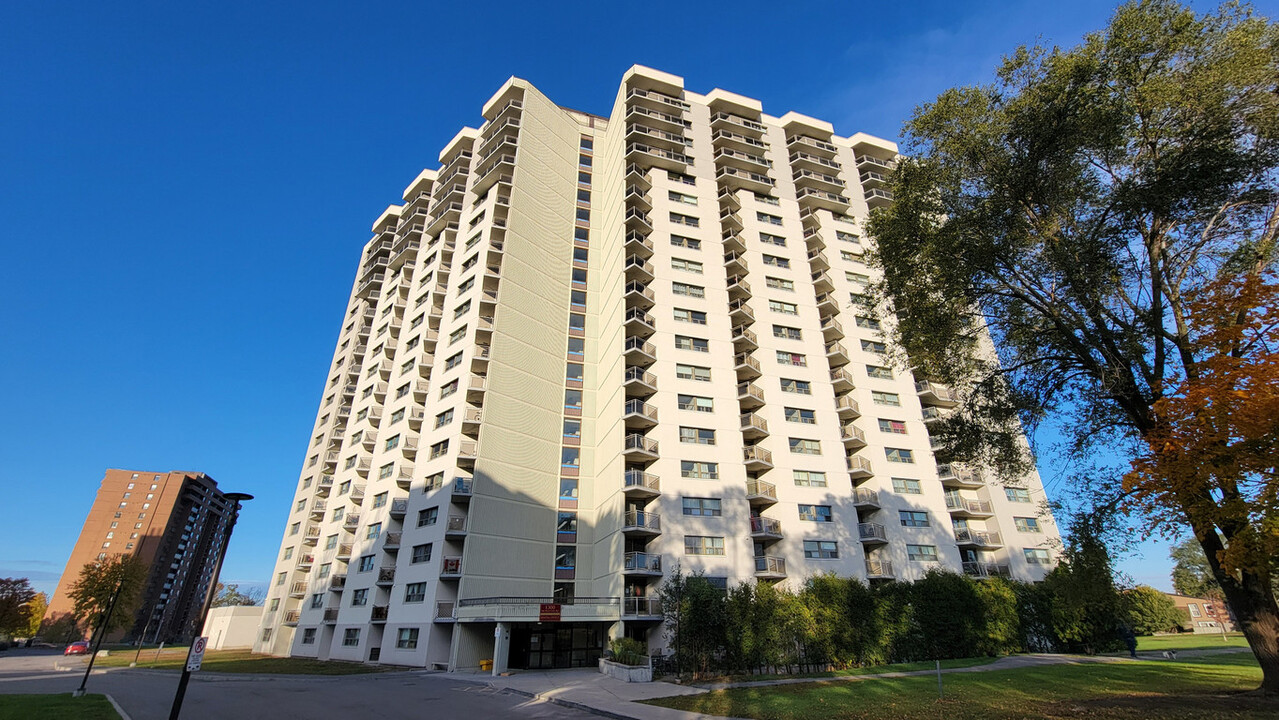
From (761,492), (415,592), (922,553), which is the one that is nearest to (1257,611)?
(761,492)

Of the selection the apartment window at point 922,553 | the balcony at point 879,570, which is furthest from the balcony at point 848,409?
the balcony at point 879,570

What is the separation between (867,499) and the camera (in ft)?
123

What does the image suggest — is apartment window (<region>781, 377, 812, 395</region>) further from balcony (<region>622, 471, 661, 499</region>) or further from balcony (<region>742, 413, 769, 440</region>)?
balcony (<region>622, 471, 661, 499</region>)

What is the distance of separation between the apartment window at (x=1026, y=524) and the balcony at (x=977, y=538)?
7.10ft

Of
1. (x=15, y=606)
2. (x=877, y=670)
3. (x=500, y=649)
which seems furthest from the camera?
(x=15, y=606)

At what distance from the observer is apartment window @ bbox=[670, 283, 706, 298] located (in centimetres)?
4153

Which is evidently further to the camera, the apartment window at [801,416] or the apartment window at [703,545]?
the apartment window at [801,416]

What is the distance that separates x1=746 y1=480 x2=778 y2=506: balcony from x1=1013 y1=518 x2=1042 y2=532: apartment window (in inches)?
802

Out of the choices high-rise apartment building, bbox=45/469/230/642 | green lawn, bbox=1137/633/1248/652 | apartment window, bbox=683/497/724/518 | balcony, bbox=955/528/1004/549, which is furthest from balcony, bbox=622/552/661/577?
high-rise apartment building, bbox=45/469/230/642

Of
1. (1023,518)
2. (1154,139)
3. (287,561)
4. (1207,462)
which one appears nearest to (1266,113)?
(1154,139)

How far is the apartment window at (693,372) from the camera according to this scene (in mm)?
38134

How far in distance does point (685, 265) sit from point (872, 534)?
77.2 ft

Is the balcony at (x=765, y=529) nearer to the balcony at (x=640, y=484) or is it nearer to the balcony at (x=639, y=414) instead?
the balcony at (x=640, y=484)

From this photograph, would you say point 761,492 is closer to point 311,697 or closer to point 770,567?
point 770,567
